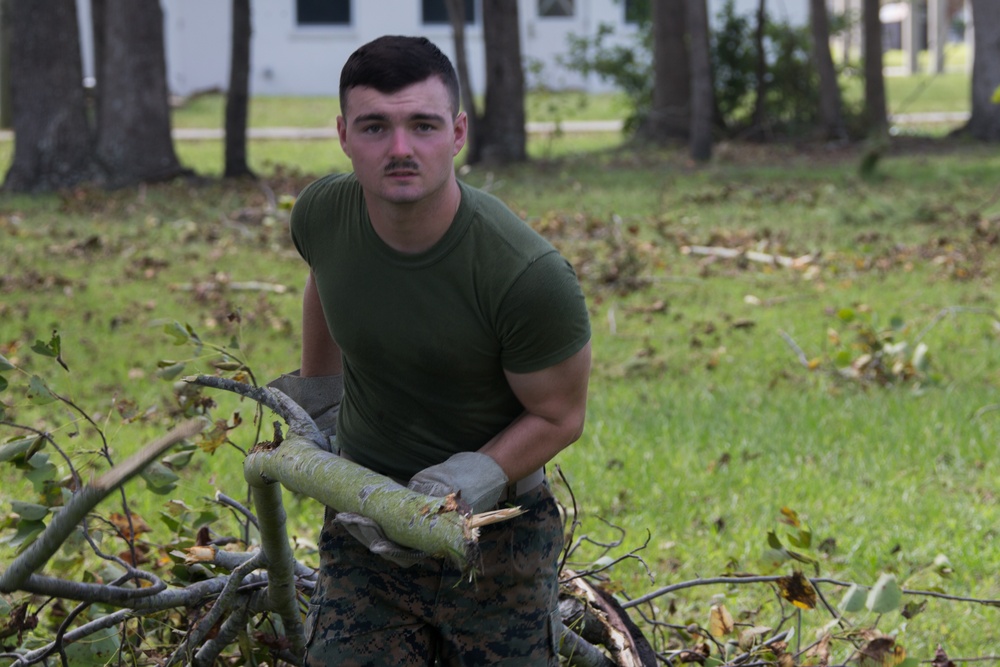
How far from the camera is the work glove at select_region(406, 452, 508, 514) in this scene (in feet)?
8.09

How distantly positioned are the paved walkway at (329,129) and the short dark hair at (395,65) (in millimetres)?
20823

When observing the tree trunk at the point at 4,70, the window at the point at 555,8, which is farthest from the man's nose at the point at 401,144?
the window at the point at 555,8

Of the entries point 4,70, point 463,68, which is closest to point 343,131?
point 463,68

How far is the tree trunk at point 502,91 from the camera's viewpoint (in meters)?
16.5

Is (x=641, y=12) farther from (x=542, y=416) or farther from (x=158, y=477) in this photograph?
(x=542, y=416)

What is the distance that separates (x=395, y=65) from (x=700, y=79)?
13.5 meters

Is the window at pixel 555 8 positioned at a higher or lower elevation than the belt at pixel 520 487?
higher

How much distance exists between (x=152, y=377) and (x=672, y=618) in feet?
12.7

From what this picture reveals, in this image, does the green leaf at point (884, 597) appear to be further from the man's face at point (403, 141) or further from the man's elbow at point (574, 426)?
the man's face at point (403, 141)

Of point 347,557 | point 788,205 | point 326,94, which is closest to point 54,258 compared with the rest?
point 788,205

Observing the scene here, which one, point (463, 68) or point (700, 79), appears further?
point (463, 68)

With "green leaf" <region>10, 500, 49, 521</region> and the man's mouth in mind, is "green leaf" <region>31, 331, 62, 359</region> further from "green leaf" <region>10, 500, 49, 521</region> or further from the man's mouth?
the man's mouth

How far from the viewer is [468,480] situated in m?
2.50

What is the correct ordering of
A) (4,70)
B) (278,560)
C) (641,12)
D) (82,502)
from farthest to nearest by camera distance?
(4,70)
(641,12)
(278,560)
(82,502)
